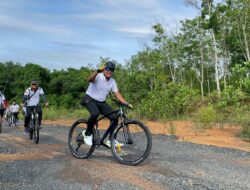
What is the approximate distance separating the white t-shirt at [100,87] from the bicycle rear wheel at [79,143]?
2.02ft

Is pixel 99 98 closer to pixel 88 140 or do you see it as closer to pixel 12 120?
pixel 88 140

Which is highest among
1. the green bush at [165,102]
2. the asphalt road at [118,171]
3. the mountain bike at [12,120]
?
the green bush at [165,102]

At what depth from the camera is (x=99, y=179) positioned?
22.2 feet

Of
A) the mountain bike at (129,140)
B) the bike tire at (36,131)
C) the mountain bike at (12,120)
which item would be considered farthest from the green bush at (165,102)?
the mountain bike at (129,140)

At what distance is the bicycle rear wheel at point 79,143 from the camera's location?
9.05m

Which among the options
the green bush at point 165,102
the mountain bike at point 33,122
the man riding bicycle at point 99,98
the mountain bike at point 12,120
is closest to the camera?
the man riding bicycle at point 99,98

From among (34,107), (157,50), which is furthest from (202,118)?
(157,50)

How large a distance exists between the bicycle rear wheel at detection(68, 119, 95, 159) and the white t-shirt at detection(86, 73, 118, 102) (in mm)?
616

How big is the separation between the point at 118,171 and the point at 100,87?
193cm

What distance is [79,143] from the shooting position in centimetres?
918

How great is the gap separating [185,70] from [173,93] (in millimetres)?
26744

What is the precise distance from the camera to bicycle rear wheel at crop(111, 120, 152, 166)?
317 inches

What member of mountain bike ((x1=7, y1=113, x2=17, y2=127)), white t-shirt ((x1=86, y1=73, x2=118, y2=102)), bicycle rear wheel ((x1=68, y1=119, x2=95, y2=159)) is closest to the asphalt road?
bicycle rear wheel ((x1=68, y1=119, x2=95, y2=159))

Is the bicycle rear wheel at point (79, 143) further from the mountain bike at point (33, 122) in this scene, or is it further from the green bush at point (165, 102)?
the green bush at point (165, 102)
